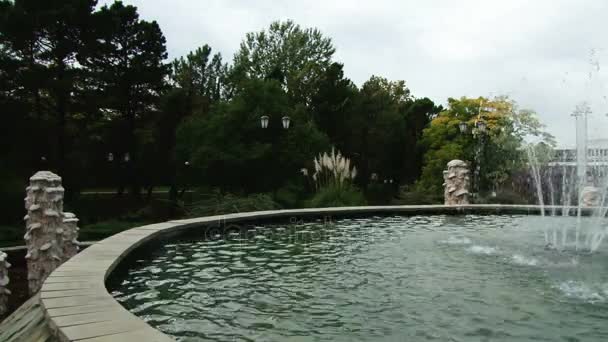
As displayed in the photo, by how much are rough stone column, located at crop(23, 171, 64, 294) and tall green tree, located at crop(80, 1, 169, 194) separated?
17.4 m

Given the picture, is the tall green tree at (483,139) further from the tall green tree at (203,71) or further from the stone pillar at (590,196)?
the tall green tree at (203,71)

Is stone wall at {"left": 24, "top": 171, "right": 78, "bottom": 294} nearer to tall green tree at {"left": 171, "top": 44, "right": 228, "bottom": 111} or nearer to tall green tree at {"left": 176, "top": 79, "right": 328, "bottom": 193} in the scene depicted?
tall green tree at {"left": 176, "top": 79, "right": 328, "bottom": 193}

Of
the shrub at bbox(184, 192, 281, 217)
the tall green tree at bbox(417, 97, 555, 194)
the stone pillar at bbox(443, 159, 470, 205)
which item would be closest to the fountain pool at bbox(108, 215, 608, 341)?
the shrub at bbox(184, 192, 281, 217)

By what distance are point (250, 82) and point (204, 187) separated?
18.7 feet

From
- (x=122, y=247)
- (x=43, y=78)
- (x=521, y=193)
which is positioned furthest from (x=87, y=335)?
(x=43, y=78)

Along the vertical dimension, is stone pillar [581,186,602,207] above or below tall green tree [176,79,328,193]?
below

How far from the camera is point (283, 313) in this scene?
4312 mm

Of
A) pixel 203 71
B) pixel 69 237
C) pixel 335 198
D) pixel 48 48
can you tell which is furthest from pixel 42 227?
pixel 203 71

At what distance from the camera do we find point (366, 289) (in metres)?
5.18

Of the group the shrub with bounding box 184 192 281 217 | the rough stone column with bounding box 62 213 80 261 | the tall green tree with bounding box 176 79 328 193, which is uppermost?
the tall green tree with bounding box 176 79 328 193

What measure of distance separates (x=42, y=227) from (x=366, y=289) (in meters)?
8.53

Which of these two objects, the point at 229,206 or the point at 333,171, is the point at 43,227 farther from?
the point at 333,171

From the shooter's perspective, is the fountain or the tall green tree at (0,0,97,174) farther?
the tall green tree at (0,0,97,174)

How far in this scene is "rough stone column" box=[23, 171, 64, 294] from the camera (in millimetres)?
10758
